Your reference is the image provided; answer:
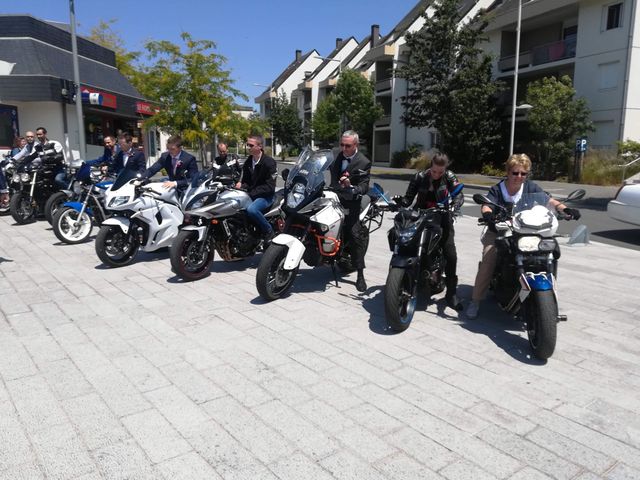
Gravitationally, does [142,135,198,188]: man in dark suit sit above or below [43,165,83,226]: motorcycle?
above

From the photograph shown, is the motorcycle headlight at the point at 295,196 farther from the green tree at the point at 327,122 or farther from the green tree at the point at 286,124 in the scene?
the green tree at the point at 286,124

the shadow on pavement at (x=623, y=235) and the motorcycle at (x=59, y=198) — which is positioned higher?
the motorcycle at (x=59, y=198)

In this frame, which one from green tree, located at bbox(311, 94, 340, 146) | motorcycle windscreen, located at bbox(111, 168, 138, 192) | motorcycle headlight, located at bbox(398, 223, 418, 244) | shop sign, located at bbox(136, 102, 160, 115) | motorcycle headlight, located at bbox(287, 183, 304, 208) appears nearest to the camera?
motorcycle headlight, located at bbox(398, 223, 418, 244)

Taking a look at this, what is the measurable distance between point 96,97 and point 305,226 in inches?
669

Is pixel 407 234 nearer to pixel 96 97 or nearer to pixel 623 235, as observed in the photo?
pixel 623 235

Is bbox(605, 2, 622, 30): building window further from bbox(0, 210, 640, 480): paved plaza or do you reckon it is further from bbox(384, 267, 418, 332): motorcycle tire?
bbox(384, 267, 418, 332): motorcycle tire

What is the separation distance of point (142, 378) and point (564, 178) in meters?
24.8

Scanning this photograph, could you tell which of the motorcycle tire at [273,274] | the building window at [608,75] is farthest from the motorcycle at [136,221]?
the building window at [608,75]

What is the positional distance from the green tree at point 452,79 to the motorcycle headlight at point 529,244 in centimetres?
2552

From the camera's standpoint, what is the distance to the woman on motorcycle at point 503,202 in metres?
4.72

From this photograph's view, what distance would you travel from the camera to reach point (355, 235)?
19.7 ft

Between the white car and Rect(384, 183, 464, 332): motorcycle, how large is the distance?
6.11 m

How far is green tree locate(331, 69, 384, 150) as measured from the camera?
4209 cm

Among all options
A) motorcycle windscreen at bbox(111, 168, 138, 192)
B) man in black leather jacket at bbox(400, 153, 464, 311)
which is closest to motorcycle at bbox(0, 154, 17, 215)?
motorcycle windscreen at bbox(111, 168, 138, 192)
